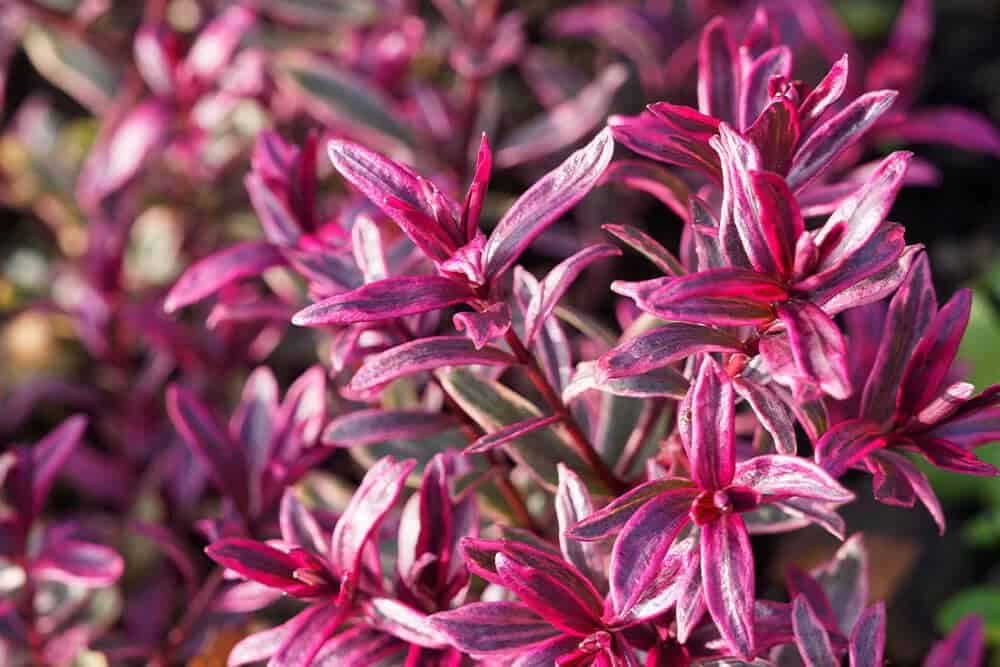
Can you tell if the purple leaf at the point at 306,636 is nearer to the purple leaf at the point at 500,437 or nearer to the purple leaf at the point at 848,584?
the purple leaf at the point at 500,437

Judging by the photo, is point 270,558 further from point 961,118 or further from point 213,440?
point 961,118

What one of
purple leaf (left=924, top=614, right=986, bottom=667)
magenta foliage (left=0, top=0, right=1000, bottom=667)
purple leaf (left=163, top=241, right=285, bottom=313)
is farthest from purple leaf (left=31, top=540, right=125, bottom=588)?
purple leaf (left=924, top=614, right=986, bottom=667)

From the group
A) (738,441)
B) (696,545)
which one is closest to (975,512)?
(738,441)

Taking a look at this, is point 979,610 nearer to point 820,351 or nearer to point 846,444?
point 846,444

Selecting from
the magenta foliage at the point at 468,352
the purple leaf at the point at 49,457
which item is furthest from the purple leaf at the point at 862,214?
the purple leaf at the point at 49,457

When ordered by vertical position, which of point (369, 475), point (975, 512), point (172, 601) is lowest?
point (975, 512)

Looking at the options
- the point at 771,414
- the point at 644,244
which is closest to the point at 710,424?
the point at 771,414

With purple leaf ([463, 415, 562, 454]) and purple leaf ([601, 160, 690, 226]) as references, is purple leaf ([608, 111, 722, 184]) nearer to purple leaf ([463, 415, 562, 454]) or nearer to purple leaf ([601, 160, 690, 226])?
purple leaf ([601, 160, 690, 226])
